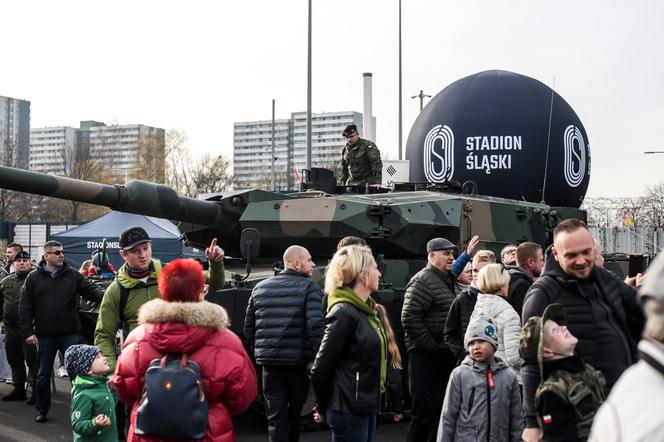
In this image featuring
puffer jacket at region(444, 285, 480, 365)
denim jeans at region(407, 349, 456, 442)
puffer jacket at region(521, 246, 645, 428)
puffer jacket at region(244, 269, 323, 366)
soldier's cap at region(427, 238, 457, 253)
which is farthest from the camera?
soldier's cap at region(427, 238, 457, 253)

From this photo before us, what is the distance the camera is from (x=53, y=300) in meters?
10.1

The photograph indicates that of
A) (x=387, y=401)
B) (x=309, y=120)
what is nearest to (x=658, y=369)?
(x=387, y=401)

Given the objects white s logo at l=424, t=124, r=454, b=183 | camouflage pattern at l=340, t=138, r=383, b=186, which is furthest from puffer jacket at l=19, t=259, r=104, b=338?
white s logo at l=424, t=124, r=454, b=183

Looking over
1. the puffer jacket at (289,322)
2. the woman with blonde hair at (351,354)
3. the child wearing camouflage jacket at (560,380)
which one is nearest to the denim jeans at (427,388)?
the puffer jacket at (289,322)

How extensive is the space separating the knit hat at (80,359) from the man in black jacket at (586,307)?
2.68 meters

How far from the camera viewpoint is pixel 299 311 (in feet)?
23.9

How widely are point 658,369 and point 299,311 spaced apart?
5186 millimetres

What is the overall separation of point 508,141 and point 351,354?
11380 millimetres

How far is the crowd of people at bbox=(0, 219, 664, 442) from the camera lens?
4.51 m

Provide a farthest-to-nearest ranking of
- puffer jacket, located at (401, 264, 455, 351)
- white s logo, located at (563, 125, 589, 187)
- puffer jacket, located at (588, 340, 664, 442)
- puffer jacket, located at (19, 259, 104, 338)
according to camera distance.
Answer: white s logo, located at (563, 125, 589, 187), puffer jacket, located at (19, 259, 104, 338), puffer jacket, located at (401, 264, 455, 351), puffer jacket, located at (588, 340, 664, 442)

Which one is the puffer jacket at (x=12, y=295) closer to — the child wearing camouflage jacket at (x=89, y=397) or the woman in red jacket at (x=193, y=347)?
the child wearing camouflage jacket at (x=89, y=397)

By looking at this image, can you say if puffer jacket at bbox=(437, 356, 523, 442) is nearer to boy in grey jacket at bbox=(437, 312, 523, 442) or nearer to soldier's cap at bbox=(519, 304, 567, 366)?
boy in grey jacket at bbox=(437, 312, 523, 442)

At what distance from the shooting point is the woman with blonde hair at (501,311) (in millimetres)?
7215

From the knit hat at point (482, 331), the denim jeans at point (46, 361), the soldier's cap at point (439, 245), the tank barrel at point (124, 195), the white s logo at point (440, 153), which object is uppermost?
the white s logo at point (440, 153)
